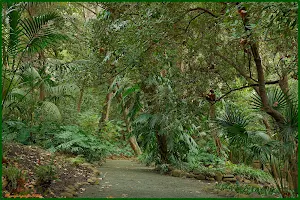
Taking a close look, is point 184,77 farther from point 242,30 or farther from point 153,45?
point 242,30

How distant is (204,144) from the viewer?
41.4 feet

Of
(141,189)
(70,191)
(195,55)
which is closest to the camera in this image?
(70,191)

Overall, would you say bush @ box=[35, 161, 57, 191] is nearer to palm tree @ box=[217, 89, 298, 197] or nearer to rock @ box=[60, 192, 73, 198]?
rock @ box=[60, 192, 73, 198]

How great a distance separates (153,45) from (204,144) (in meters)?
7.96

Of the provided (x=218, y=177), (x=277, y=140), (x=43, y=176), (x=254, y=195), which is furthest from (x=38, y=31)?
(x=218, y=177)

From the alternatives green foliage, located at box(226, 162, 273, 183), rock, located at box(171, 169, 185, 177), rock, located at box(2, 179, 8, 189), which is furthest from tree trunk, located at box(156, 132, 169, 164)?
rock, located at box(2, 179, 8, 189)

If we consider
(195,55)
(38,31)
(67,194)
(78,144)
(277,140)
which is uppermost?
(38,31)

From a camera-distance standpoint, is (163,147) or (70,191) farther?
(163,147)

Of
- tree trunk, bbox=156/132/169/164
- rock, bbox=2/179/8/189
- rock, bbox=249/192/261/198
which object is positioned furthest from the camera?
tree trunk, bbox=156/132/169/164

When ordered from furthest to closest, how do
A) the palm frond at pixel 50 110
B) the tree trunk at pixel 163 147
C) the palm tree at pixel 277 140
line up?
the palm frond at pixel 50 110, the tree trunk at pixel 163 147, the palm tree at pixel 277 140

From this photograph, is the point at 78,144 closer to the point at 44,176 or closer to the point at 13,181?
the point at 44,176

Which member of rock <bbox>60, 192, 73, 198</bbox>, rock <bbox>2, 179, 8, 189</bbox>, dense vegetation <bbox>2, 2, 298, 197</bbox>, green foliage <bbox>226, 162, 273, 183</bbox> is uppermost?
dense vegetation <bbox>2, 2, 298, 197</bbox>

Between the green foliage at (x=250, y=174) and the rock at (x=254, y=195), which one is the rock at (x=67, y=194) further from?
the green foliage at (x=250, y=174)

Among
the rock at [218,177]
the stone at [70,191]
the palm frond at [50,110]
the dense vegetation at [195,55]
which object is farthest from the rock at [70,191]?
the palm frond at [50,110]
